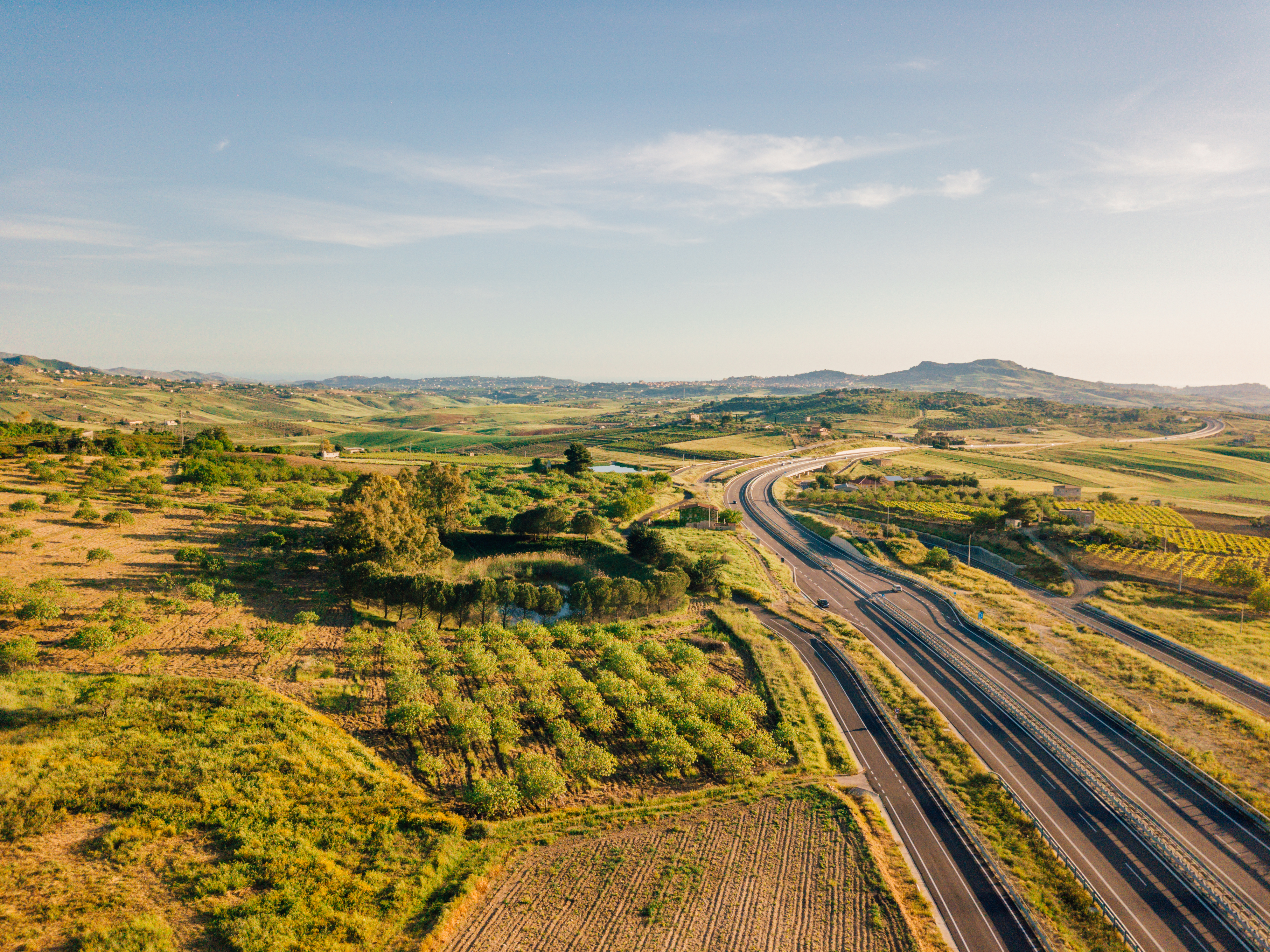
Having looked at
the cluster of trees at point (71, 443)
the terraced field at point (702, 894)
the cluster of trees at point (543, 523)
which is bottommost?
the terraced field at point (702, 894)

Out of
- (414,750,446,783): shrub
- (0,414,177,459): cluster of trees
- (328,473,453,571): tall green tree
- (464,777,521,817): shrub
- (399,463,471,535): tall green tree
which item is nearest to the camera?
(464,777,521,817): shrub

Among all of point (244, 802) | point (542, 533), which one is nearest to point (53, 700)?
point (244, 802)

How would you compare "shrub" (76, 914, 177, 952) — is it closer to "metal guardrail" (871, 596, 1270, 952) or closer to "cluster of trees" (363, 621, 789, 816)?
"cluster of trees" (363, 621, 789, 816)

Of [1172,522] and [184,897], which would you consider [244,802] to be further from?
[1172,522]

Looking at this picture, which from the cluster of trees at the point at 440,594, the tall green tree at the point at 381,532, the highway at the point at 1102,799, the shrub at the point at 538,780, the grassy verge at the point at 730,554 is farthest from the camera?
the grassy verge at the point at 730,554

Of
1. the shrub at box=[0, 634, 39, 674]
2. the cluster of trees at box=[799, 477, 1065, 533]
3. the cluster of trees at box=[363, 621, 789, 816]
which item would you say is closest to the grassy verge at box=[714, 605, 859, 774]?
the cluster of trees at box=[363, 621, 789, 816]

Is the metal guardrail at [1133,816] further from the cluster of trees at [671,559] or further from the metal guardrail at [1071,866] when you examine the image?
the cluster of trees at [671,559]

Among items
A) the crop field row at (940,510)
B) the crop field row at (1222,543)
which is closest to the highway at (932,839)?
the crop field row at (940,510)
